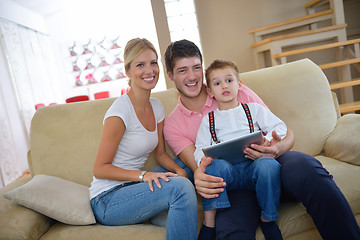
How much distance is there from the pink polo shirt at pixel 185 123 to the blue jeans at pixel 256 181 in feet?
1.02

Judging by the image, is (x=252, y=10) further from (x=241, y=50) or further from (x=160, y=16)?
(x=160, y=16)

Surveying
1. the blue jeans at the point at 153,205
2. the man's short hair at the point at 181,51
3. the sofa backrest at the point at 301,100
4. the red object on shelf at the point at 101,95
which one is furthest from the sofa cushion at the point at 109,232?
the red object on shelf at the point at 101,95

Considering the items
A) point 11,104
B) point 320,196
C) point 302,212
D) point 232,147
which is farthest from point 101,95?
point 320,196

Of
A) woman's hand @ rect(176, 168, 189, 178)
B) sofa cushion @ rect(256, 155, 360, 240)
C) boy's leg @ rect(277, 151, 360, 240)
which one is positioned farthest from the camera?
woman's hand @ rect(176, 168, 189, 178)

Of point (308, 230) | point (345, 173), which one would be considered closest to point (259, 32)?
point (345, 173)

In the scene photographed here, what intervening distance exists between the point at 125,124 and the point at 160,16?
2.06m

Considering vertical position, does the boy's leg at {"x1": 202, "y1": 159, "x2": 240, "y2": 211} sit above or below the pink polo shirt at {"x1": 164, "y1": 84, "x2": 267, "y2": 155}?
below

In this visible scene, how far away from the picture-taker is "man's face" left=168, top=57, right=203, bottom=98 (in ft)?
5.26

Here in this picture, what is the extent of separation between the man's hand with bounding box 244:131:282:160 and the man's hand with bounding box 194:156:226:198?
0.58 feet

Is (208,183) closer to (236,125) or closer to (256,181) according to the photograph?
(256,181)

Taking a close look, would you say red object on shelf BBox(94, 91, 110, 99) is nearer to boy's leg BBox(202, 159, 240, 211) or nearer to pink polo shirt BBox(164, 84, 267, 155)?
pink polo shirt BBox(164, 84, 267, 155)

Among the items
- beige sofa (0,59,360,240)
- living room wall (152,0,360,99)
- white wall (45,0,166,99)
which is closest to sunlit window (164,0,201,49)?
living room wall (152,0,360,99)

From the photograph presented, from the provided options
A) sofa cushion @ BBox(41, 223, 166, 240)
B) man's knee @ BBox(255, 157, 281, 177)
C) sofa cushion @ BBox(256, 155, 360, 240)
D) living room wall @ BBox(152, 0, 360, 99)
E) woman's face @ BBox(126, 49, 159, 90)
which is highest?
living room wall @ BBox(152, 0, 360, 99)

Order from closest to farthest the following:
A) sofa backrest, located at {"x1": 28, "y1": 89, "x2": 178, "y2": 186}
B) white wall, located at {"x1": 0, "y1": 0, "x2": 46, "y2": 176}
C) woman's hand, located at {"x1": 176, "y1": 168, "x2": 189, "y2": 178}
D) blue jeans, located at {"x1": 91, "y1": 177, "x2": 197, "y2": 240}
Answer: blue jeans, located at {"x1": 91, "y1": 177, "x2": 197, "y2": 240}, woman's hand, located at {"x1": 176, "y1": 168, "x2": 189, "y2": 178}, sofa backrest, located at {"x1": 28, "y1": 89, "x2": 178, "y2": 186}, white wall, located at {"x1": 0, "y1": 0, "x2": 46, "y2": 176}
